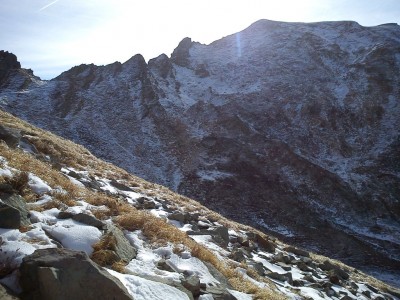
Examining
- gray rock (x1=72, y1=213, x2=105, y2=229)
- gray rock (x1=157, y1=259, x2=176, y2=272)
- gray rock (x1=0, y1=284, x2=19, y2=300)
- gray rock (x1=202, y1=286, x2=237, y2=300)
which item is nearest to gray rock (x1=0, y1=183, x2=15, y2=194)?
gray rock (x1=72, y1=213, x2=105, y2=229)

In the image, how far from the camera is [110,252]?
7082 mm

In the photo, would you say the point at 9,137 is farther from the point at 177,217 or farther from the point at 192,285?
the point at 192,285

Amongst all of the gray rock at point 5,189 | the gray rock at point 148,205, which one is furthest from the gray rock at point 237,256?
the gray rock at point 5,189

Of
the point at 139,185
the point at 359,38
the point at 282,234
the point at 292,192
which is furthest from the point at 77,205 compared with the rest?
the point at 359,38

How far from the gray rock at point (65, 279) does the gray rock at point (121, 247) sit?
1491 millimetres

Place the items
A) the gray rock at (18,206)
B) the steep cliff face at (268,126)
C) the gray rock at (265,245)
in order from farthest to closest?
the steep cliff face at (268,126)
the gray rock at (265,245)
the gray rock at (18,206)

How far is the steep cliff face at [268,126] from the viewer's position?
44.8 metres

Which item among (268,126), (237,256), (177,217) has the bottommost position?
(237,256)

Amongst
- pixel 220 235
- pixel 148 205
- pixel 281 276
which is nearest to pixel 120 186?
pixel 148 205

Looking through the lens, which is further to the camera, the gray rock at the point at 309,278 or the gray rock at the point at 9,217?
the gray rock at the point at 309,278

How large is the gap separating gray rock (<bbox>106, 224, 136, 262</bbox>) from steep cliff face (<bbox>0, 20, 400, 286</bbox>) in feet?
110

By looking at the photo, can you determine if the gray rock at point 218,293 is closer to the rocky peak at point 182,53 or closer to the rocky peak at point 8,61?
the rocky peak at point 182,53

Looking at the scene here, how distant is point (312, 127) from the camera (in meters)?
60.9

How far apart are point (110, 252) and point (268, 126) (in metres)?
56.1
